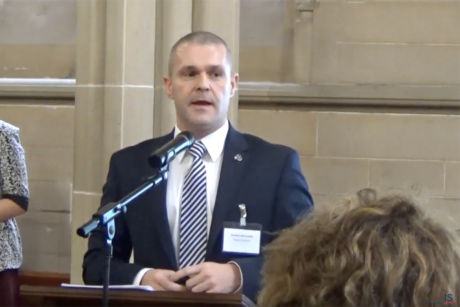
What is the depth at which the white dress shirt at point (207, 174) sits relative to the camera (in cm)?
233

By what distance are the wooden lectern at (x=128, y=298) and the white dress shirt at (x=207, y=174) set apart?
0.66 m

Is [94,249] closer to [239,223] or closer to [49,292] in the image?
[239,223]

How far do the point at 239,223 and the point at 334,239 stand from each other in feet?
3.55

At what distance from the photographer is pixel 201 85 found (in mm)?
2332

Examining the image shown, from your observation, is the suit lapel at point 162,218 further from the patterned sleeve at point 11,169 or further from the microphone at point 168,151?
the patterned sleeve at point 11,169

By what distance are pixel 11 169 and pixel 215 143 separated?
1.34 m

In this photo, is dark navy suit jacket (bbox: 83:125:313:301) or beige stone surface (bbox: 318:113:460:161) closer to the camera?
dark navy suit jacket (bbox: 83:125:313:301)

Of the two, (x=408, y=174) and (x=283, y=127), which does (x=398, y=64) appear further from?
(x=283, y=127)

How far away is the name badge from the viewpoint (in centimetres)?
222

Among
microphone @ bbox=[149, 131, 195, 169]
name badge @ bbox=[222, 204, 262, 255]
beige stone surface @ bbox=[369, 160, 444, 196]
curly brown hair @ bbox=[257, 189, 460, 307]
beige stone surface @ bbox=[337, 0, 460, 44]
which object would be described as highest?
beige stone surface @ bbox=[337, 0, 460, 44]

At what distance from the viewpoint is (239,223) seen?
226cm

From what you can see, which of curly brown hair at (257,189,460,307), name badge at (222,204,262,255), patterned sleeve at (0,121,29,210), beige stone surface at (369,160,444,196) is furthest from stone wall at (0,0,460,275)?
curly brown hair at (257,189,460,307)

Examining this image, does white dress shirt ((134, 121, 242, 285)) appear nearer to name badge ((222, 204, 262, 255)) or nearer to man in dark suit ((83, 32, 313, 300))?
man in dark suit ((83, 32, 313, 300))

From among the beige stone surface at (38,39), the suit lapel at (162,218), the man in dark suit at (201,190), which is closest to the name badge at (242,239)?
the man in dark suit at (201,190)
